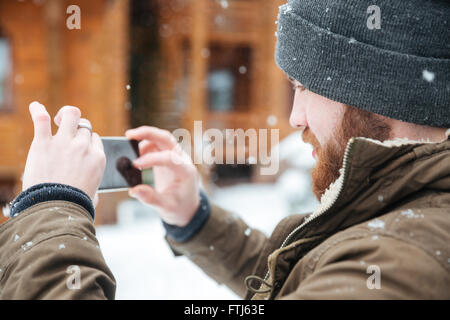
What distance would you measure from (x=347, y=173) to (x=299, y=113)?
1.24 feet

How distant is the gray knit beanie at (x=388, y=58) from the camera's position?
124cm

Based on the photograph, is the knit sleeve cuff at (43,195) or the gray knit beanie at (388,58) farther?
the gray knit beanie at (388,58)

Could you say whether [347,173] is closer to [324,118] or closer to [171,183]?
[324,118]

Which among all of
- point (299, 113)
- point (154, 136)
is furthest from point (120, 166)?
point (299, 113)

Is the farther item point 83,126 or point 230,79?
point 230,79

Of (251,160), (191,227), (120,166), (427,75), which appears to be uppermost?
(427,75)

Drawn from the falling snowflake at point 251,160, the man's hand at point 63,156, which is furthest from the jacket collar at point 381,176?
the falling snowflake at point 251,160

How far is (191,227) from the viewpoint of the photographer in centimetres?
184

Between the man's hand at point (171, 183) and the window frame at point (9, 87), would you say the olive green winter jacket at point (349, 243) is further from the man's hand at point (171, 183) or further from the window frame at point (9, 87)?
the window frame at point (9, 87)

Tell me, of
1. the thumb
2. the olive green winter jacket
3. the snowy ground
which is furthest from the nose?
the snowy ground

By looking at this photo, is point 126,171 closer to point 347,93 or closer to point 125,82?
point 347,93

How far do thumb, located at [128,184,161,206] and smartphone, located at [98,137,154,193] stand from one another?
3 centimetres

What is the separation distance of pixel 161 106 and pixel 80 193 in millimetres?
8640

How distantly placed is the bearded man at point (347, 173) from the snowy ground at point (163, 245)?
2.67m
